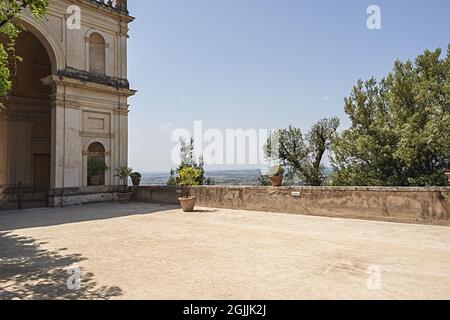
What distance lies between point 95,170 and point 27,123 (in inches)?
235

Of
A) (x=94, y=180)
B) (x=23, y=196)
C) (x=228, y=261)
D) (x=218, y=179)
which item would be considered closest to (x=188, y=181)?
(x=94, y=180)

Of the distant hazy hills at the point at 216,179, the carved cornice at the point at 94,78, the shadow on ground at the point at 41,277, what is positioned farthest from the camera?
the distant hazy hills at the point at 216,179

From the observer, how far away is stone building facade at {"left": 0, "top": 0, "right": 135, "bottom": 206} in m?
16.0

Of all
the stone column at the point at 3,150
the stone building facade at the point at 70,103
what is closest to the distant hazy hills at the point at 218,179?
the stone building facade at the point at 70,103

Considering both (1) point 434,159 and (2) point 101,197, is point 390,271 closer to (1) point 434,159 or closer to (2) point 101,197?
(2) point 101,197

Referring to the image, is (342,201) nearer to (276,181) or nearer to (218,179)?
(276,181)

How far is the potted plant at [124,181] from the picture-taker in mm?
16812

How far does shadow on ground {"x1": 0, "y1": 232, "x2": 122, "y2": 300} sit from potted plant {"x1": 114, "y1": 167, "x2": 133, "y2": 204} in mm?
9993

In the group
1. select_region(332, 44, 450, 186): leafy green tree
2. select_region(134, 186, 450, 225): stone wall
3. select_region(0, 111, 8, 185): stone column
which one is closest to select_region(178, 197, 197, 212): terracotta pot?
select_region(134, 186, 450, 225): stone wall

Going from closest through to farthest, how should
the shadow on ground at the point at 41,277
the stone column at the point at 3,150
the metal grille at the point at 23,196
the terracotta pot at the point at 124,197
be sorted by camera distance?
1. the shadow on ground at the point at 41,277
2. the terracotta pot at the point at 124,197
3. the metal grille at the point at 23,196
4. the stone column at the point at 3,150

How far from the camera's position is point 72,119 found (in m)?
16.5

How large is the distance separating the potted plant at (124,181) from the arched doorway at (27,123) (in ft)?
14.7

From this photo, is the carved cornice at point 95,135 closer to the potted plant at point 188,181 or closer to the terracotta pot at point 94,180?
the terracotta pot at point 94,180

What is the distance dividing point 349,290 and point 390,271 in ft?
3.79
